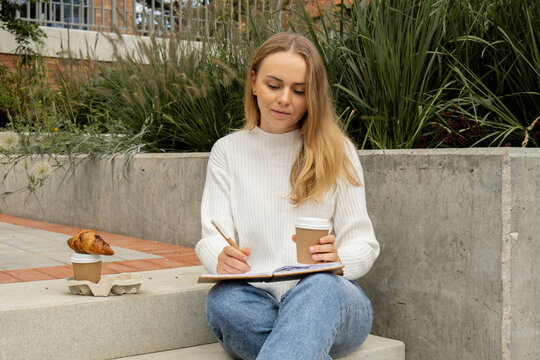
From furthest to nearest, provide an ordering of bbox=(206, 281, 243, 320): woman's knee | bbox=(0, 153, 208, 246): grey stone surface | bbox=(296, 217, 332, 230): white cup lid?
bbox=(0, 153, 208, 246): grey stone surface < bbox=(206, 281, 243, 320): woman's knee < bbox=(296, 217, 332, 230): white cup lid

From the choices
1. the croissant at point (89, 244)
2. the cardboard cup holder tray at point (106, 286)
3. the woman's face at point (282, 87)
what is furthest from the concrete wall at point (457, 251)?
the croissant at point (89, 244)

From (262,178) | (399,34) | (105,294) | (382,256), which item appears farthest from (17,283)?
(399,34)

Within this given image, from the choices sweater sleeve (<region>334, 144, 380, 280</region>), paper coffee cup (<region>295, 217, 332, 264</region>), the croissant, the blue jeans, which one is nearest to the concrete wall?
sweater sleeve (<region>334, 144, 380, 280</region>)

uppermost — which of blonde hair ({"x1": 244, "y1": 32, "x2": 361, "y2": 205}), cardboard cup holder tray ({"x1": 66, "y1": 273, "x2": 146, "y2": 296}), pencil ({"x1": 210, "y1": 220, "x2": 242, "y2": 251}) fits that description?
blonde hair ({"x1": 244, "y1": 32, "x2": 361, "y2": 205})

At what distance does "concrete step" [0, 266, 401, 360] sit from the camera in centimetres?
220

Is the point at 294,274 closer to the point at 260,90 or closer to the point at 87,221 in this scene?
the point at 260,90

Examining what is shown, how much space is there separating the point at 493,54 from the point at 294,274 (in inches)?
68.0

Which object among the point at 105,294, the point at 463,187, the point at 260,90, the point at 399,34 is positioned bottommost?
the point at 105,294

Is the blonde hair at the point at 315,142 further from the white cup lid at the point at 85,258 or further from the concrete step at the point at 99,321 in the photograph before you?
the white cup lid at the point at 85,258

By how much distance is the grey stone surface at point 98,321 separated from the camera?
7.20 ft

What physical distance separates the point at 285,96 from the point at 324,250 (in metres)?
0.60

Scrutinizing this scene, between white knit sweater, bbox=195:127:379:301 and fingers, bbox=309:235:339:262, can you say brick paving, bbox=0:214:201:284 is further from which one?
fingers, bbox=309:235:339:262

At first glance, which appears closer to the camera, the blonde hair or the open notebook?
the open notebook

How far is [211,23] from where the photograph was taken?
491 centimetres
